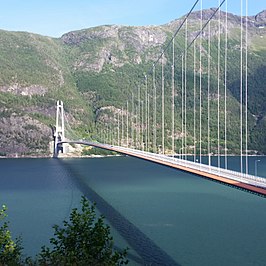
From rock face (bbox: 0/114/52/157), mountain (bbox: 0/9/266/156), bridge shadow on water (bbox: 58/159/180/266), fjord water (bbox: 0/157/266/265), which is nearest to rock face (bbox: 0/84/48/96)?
mountain (bbox: 0/9/266/156)

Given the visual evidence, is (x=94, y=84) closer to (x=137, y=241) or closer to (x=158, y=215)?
(x=158, y=215)

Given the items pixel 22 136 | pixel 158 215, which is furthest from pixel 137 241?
pixel 22 136

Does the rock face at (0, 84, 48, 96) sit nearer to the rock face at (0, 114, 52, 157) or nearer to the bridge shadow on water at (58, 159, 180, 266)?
the rock face at (0, 114, 52, 157)

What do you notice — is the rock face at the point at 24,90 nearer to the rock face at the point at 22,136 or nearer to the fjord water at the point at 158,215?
the rock face at the point at 22,136

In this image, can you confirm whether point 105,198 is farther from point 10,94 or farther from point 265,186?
point 10,94

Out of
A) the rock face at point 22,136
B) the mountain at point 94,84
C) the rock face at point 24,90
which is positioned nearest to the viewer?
the rock face at point 22,136

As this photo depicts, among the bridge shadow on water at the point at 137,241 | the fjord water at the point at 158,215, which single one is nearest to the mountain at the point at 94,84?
the fjord water at the point at 158,215
